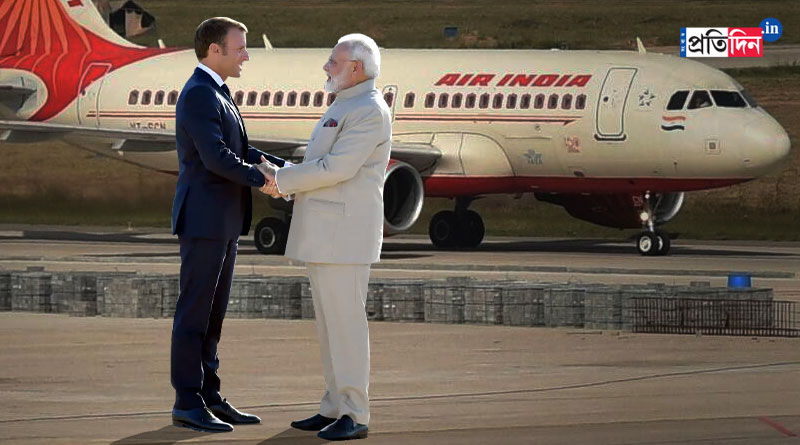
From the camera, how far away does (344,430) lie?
999 cm

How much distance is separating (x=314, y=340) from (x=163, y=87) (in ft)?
66.7

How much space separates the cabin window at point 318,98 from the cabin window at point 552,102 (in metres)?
4.58

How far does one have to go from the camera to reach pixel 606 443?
964 centimetres

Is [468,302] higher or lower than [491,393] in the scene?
higher

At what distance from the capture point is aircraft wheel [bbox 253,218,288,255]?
99.9 feet

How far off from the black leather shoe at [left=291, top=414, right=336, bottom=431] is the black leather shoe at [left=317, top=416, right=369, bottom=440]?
0.21 m

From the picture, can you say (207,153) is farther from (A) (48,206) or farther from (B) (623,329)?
(A) (48,206)

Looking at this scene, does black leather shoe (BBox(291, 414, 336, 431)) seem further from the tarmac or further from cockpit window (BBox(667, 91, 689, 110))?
cockpit window (BBox(667, 91, 689, 110))

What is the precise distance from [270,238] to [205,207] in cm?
2004

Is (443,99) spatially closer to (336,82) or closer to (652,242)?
(652,242)

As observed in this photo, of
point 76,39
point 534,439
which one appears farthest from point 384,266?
point 534,439

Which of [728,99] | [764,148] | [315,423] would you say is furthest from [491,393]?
[728,99]

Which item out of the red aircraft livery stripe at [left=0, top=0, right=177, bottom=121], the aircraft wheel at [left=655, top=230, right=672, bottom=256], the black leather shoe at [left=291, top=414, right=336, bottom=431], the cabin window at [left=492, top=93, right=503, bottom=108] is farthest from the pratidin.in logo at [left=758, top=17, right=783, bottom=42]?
the black leather shoe at [left=291, top=414, right=336, bottom=431]

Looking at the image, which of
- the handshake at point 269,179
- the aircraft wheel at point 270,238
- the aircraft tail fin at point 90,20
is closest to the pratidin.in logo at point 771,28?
the aircraft tail fin at point 90,20
